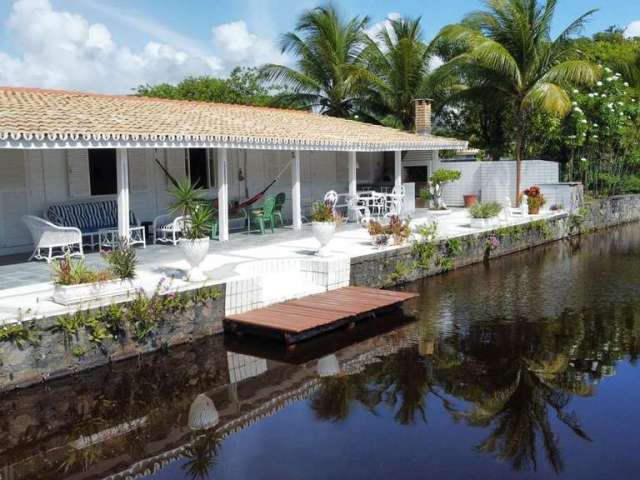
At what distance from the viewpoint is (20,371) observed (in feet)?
24.4

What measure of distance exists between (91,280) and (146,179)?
22.6ft

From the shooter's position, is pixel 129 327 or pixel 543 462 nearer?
pixel 543 462

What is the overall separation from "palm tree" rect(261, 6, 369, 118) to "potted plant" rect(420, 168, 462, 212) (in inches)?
248

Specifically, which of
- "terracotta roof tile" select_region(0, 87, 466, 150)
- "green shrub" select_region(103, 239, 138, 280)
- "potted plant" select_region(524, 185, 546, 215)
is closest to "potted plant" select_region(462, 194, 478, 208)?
"potted plant" select_region(524, 185, 546, 215)

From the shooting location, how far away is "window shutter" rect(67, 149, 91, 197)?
1352 centimetres

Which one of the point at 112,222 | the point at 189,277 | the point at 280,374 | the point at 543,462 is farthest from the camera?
the point at 112,222

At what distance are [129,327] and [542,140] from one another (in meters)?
20.8

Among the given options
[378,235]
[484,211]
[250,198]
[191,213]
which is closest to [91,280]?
[191,213]

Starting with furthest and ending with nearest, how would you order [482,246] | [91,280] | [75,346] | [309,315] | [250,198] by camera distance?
[250,198], [482,246], [309,315], [91,280], [75,346]

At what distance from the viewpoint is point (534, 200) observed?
20.2 m

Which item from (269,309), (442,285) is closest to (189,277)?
(269,309)

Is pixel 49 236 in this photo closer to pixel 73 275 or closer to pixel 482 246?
pixel 73 275

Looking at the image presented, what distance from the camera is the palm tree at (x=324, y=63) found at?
26.0m

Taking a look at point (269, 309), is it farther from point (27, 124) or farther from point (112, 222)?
point (112, 222)
